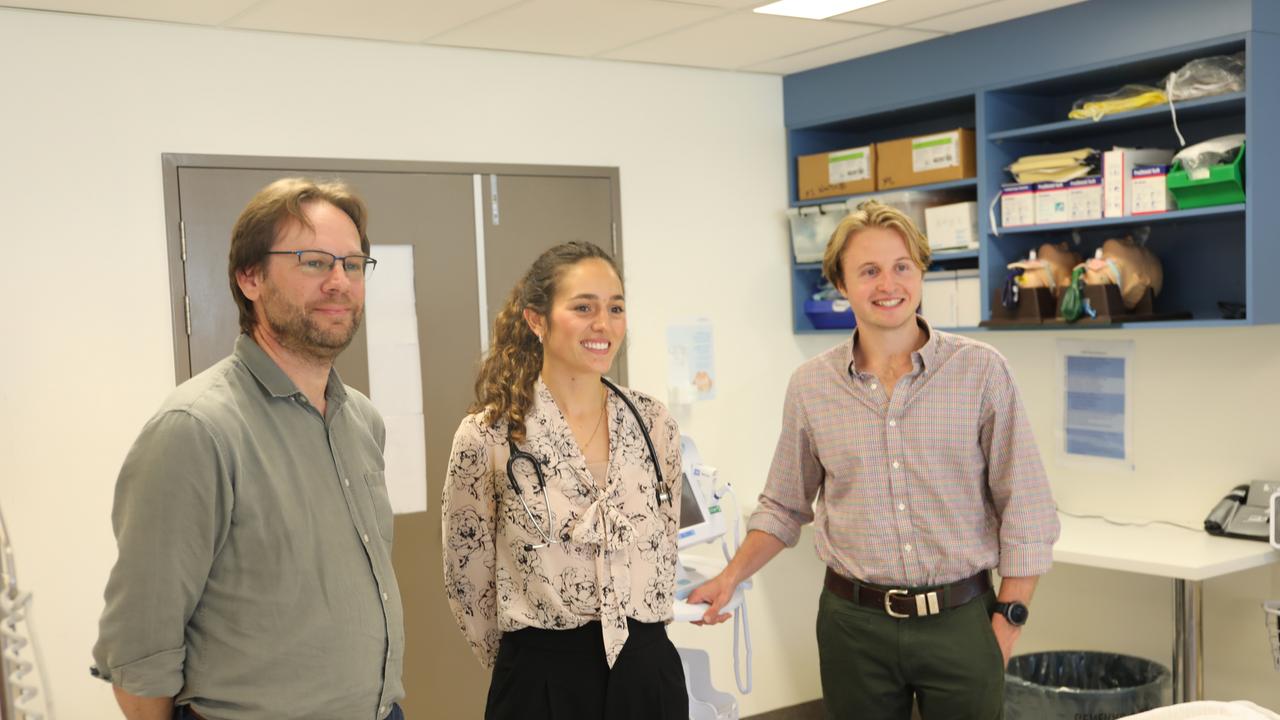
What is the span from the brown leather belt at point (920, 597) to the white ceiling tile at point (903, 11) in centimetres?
179

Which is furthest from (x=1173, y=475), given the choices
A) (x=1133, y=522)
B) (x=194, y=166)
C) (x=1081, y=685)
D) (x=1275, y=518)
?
(x=194, y=166)

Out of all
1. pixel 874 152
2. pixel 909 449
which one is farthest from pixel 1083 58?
pixel 909 449

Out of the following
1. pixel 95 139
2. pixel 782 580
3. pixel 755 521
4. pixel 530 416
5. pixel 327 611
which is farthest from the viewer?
pixel 782 580

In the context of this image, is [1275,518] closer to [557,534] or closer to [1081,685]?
[1081,685]

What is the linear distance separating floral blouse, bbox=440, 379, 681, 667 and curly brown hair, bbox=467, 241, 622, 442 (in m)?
0.02

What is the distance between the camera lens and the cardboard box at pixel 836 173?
4.29m

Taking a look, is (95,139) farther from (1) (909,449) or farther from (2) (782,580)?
(2) (782,580)

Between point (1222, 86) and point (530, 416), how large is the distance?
2290 millimetres

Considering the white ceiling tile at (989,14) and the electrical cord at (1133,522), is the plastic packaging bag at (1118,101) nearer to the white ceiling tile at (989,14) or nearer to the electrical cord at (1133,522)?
the white ceiling tile at (989,14)

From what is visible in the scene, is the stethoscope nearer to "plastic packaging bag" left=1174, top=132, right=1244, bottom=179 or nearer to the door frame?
the door frame

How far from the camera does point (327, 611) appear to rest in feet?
5.58

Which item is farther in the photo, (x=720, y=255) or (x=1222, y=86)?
(x=720, y=255)

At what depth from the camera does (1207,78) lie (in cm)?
A: 331

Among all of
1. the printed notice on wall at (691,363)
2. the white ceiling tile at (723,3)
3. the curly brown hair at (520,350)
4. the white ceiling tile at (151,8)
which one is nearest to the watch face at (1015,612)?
the curly brown hair at (520,350)
